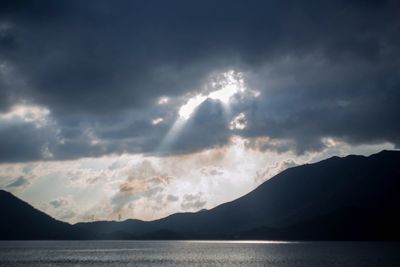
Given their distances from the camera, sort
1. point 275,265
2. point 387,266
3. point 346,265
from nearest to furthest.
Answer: point 387,266, point 346,265, point 275,265

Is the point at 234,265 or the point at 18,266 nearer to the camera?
the point at 18,266

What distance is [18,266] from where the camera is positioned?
516 ft

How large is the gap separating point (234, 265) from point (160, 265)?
30034 millimetres

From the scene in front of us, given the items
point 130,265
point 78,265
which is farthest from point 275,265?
point 78,265

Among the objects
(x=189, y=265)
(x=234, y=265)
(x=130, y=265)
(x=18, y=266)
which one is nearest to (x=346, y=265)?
(x=234, y=265)

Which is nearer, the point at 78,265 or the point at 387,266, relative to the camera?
the point at 387,266

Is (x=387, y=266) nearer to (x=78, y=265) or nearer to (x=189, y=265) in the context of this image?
(x=189, y=265)

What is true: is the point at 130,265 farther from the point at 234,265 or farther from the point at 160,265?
the point at 234,265

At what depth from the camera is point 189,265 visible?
167m

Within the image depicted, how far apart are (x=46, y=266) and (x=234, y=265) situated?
7511 centimetres

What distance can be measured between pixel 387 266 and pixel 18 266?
132901 millimetres

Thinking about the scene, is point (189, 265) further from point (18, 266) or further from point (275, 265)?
point (18, 266)

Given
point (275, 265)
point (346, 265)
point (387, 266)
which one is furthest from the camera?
point (275, 265)

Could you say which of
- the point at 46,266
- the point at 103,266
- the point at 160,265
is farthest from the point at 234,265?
the point at 46,266
